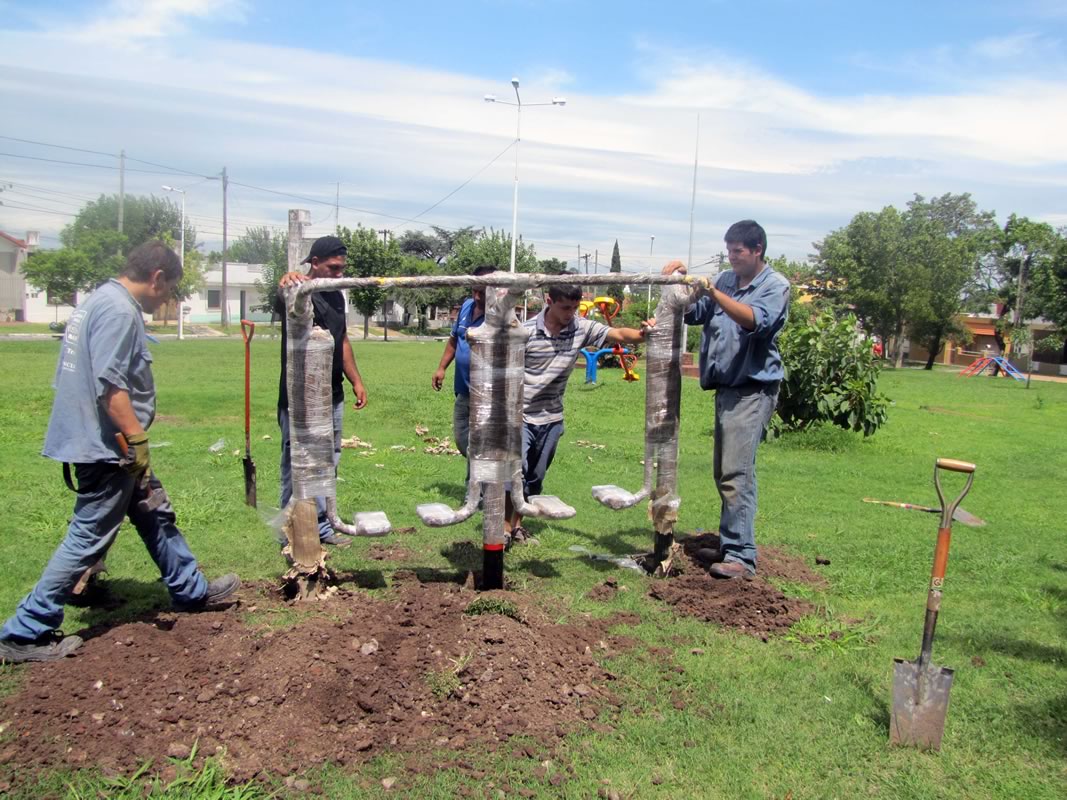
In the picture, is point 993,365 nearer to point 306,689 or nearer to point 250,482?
point 250,482

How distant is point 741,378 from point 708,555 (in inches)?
48.4

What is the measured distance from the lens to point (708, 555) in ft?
18.7

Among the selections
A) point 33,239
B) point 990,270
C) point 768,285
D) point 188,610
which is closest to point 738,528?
point 768,285

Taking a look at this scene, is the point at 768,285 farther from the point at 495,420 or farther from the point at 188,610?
the point at 188,610

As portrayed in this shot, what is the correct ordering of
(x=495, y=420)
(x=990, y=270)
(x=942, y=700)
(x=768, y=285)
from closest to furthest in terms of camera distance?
(x=942, y=700) → (x=495, y=420) → (x=768, y=285) → (x=990, y=270)

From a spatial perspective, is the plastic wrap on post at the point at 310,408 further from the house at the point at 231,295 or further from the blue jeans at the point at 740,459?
the house at the point at 231,295

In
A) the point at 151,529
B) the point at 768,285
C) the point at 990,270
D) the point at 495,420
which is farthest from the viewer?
the point at 990,270

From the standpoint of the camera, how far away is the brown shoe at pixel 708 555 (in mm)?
5629

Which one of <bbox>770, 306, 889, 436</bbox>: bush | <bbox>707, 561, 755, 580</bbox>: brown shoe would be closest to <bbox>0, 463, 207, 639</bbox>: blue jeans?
<bbox>707, 561, 755, 580</bbox>: brown shoe

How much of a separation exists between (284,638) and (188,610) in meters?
0.87

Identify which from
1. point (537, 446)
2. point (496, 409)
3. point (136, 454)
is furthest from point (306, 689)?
point (537, 446)

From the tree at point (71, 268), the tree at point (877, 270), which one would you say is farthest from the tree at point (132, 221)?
the tree at point (877, 270)

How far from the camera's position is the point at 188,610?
4480 millimetres

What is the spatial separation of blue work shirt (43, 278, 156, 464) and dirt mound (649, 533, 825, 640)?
3.05 metres
